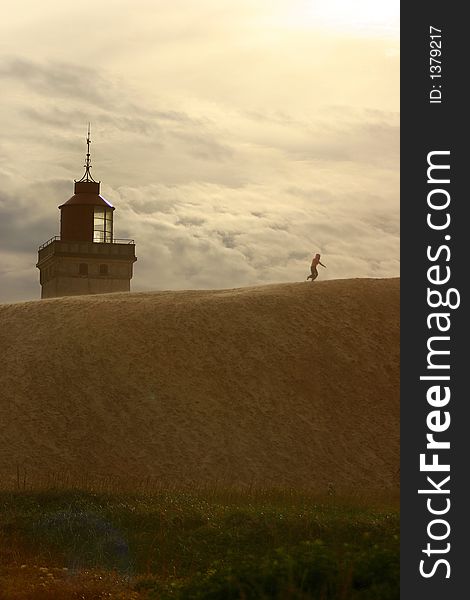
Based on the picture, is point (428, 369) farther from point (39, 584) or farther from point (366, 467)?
point (366, 467)

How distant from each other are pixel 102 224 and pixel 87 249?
271 cm

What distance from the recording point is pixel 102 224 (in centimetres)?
7512

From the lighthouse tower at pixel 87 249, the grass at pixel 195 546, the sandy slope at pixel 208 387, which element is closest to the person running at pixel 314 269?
the sandy slope at pixel 208 387

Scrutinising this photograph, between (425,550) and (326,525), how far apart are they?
25.0ft

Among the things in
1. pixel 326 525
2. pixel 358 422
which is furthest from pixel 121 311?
pixel 326 525

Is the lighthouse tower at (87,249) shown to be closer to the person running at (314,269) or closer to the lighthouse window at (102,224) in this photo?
the lighthouse window at (102,224)

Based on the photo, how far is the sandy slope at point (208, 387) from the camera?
27.8 m

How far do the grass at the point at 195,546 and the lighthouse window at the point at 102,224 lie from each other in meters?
53.8

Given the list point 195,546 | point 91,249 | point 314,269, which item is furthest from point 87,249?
point 195,546

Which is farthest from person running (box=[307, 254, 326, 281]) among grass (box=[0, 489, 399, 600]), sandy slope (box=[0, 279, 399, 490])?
grass (box=[0, 489, 399, 600])

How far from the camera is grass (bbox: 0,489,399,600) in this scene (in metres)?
10.9

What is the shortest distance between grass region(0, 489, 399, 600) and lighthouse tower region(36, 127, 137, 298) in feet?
173

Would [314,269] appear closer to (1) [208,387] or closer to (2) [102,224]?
(1) [208,387]

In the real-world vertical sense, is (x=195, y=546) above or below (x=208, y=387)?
below
